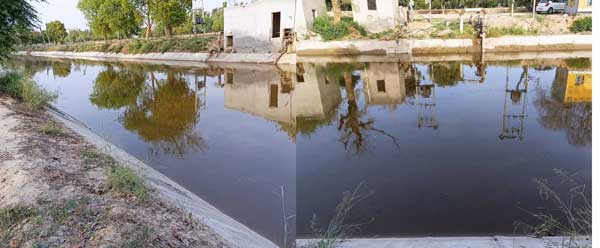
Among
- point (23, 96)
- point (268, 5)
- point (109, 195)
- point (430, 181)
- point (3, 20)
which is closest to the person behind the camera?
point (109, 195)

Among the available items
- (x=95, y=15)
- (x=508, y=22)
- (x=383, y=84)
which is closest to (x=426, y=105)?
(x=383, y=84)

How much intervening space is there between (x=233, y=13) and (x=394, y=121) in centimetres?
1520

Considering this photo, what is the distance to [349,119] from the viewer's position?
505 cm

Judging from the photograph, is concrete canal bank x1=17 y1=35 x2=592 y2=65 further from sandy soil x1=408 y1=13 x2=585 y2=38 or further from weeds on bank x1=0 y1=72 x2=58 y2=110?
weeds on bank x1=0 y1=72 x2=58 y2=110

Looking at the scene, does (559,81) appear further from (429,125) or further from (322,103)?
(322,103)

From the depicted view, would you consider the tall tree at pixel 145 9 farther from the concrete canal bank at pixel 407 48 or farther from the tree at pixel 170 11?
the concrete canal bank at pixel 407 48

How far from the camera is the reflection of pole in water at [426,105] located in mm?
7230

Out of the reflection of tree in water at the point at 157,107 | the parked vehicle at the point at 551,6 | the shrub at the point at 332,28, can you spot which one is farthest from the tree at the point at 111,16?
the shrub at the point at 332,28

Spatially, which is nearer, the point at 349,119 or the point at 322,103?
the point at 322,103

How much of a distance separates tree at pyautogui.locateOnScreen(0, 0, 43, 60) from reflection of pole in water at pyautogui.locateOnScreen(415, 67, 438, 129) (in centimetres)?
811

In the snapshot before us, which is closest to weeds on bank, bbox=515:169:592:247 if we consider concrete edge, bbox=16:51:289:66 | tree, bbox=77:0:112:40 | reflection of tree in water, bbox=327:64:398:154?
reflection of tree in water, bbox=327:64:398:154

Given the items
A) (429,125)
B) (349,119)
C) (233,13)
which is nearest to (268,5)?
(233,13)

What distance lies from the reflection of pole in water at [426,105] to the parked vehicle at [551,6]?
5409 mm

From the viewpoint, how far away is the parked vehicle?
38.8 ft
